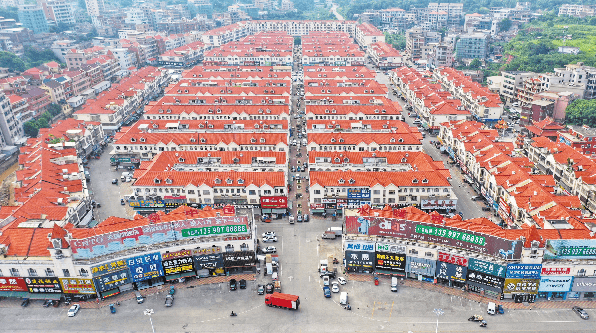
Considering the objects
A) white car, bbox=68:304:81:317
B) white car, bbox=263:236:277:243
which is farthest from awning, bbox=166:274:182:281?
white car, bbox=263:236:277:243

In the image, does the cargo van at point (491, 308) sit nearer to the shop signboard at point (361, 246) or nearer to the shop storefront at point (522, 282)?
the shop storefront at point (522, 282)

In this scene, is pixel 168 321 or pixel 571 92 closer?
pixel 168 321

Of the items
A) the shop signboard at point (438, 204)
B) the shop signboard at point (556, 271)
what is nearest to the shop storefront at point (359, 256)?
the shop signboard at point (438, 204)

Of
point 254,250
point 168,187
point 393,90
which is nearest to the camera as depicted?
point 254,250

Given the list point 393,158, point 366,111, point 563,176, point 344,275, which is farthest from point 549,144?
point 344,275

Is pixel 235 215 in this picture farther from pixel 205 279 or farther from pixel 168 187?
pixel 168 187

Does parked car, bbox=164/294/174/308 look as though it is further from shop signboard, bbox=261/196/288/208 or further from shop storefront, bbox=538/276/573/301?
shop storefront, bbox=538/276/573/301

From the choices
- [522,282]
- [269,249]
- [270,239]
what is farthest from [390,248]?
[270,239]
